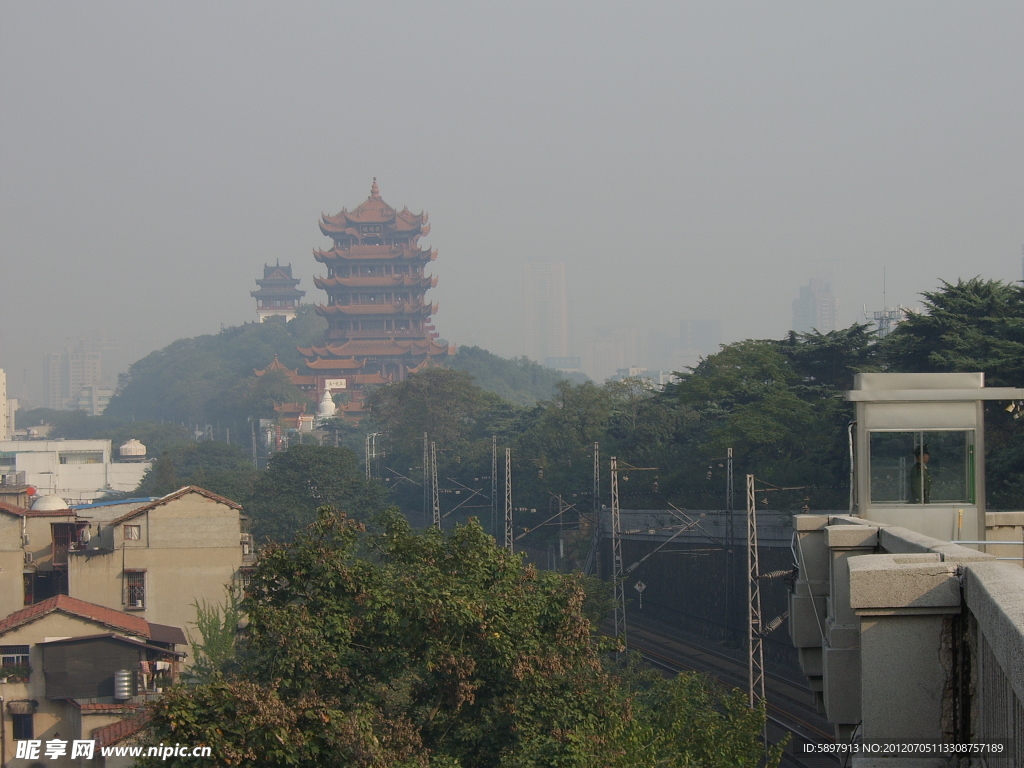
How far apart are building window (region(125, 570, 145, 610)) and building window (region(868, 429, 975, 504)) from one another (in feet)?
92.1

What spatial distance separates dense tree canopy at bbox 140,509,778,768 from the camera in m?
10.6

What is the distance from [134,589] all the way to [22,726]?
7.75m

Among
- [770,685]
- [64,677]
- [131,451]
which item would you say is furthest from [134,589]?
[131,451]

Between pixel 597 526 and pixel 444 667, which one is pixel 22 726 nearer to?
pixel 444 667

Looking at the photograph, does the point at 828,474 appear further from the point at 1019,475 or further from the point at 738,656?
the point at 1019,475

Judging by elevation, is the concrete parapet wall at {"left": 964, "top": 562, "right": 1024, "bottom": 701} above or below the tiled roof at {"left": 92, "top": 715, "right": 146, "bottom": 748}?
above

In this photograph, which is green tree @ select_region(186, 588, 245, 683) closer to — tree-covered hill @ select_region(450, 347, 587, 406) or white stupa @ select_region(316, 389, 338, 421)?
white stupa @ select_region(316, 389, 338, 421)

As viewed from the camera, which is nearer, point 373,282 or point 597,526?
point 597,526

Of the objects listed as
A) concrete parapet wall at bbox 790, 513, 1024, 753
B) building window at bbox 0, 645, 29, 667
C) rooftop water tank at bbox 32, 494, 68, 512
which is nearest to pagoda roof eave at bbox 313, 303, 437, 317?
rooftop water tank at bbox 32, 494, 68, 512

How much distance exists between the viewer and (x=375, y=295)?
146 metres

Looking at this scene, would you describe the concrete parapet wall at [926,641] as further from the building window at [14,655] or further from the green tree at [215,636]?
the building window at [14,655]

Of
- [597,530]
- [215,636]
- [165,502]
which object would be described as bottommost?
[215,636]

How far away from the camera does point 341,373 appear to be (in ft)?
457
